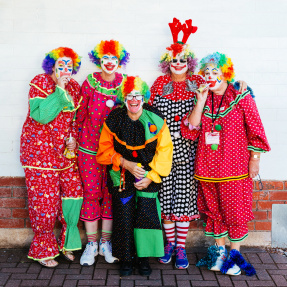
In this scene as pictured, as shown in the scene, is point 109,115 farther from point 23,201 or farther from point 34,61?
point 23,201

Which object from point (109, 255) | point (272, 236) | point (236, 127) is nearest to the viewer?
point (236, 127)

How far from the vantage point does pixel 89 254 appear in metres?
4.18

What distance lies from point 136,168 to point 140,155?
131mm

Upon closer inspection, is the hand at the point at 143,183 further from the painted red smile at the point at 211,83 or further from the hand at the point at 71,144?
the painted red smile at the point at 211,83

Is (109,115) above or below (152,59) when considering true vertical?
below

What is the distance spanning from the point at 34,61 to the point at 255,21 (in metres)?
2.49

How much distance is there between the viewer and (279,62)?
4328 millimetres

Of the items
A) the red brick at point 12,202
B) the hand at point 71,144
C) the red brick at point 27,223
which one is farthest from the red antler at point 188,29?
the red brick at point 27,223

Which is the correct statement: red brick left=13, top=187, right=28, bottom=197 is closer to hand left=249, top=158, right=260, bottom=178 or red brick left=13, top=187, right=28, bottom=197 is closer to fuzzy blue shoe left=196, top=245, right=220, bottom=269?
fuzzy blue shoe left=196, top=245, right=220, bottom=269

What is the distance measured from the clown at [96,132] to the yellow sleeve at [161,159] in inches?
25.8

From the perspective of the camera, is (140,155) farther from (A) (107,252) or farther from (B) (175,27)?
(B) (175,27)

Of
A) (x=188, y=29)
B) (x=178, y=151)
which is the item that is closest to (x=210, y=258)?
(x=178, y=151)

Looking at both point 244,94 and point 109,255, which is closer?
point 244,94

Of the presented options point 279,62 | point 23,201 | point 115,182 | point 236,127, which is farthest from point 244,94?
point 23,201
